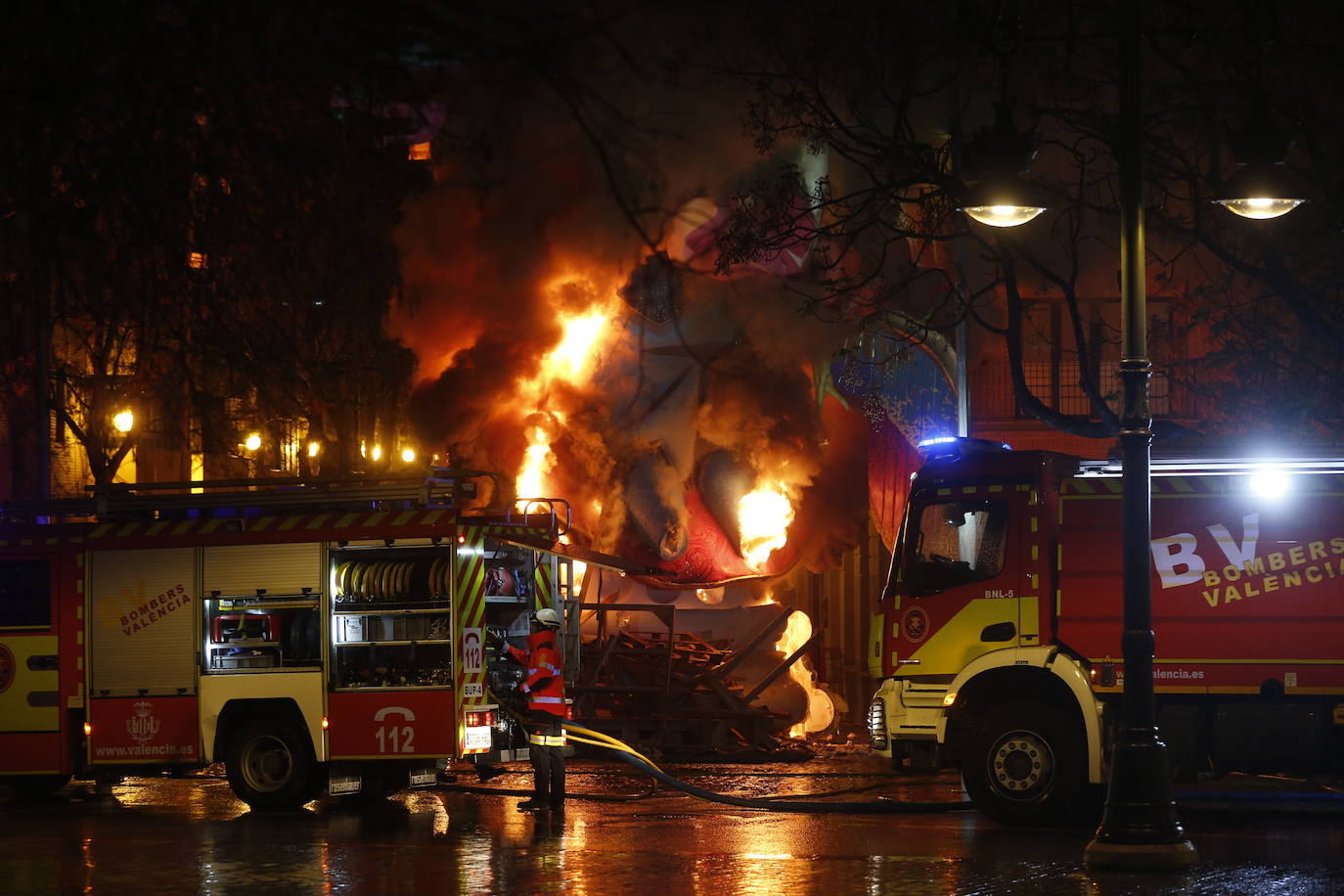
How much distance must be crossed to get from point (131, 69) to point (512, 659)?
781 cm

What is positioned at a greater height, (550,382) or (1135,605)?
(550,382)

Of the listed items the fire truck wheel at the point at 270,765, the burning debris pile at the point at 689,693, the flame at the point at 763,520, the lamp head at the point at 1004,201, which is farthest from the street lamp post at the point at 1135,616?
the flame at the point at 763,520

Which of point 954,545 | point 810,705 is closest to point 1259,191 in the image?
point 954,545

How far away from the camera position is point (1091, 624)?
12.6m

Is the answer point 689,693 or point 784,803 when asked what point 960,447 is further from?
point 689,693

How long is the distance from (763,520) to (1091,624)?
12.8 metres

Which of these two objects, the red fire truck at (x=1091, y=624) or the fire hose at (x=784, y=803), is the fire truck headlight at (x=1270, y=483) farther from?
the fire hose at (x=784, y=803)

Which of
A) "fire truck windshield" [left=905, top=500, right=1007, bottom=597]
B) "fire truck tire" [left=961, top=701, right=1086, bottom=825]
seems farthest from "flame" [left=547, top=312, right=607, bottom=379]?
"fire truck tire" [left=961, top=701, right=1086, bottom=825]

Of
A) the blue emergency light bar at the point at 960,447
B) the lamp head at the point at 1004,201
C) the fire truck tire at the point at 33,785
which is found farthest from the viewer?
the fire truck tire at the point at 33,785

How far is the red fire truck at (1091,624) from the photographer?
40.8ft

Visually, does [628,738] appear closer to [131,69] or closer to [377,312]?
[377,312]

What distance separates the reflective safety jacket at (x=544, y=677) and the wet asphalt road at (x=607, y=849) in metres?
0.90

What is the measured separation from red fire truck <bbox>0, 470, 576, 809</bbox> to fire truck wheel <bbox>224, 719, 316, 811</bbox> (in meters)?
0.02

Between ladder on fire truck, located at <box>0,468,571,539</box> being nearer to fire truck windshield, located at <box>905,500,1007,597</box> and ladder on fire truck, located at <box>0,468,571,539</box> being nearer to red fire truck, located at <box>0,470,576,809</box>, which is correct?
red fire truck, located at <box>0,470,576,809</box>
